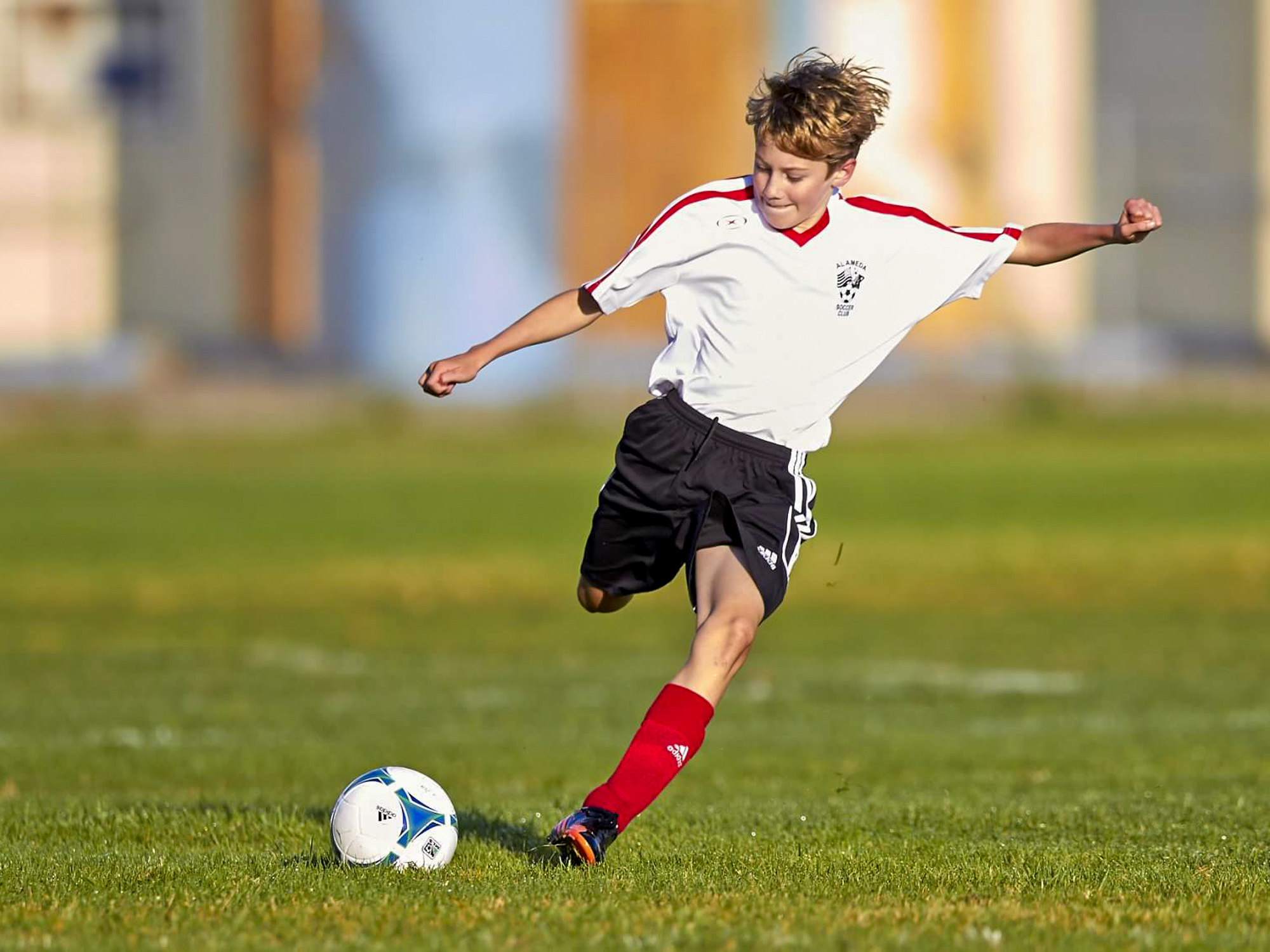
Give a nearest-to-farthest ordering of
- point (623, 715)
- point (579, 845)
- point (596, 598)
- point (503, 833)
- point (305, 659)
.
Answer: point (579, 845) → point (503, 833) → point (596, 598) → point (623, 715) → point (305, 659)

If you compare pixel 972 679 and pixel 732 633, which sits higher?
pixel 732 633

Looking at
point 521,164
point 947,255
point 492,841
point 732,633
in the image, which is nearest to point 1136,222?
point 947,255

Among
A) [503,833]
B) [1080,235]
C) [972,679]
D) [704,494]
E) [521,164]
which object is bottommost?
[972,679]

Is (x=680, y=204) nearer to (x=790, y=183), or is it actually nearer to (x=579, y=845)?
(x=790, y=183)

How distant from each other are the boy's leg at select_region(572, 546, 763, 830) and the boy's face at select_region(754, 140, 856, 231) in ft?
3.25

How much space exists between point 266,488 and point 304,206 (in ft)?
38.8

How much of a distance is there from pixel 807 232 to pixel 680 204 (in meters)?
0.38

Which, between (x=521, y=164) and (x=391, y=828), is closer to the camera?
(x=391, y=828)

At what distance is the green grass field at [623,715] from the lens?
5.46 m

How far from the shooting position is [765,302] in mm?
6387

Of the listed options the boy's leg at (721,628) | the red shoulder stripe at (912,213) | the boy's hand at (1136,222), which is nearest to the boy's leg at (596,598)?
the boy's leg at (721,628)

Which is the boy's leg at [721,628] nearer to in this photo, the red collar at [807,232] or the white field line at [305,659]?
the red collar at [807,232]

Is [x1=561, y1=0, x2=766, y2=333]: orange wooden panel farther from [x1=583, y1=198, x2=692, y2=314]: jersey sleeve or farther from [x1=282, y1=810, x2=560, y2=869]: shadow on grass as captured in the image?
[x1=583, y1=198, x2=692, y2=314]: jersey sleeve

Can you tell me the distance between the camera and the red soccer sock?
19.4 ft
